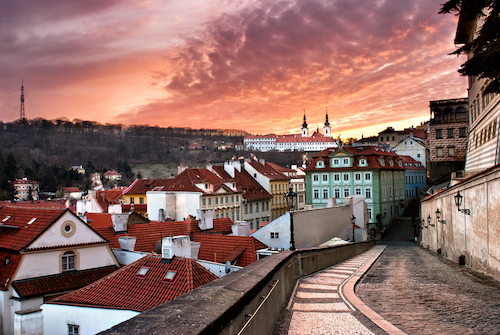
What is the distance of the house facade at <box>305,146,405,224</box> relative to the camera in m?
48.5

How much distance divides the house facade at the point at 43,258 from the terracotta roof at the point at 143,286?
3.38 m

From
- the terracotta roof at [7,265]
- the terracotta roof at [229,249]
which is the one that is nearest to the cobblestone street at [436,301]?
the terracotta roof at [229,249]

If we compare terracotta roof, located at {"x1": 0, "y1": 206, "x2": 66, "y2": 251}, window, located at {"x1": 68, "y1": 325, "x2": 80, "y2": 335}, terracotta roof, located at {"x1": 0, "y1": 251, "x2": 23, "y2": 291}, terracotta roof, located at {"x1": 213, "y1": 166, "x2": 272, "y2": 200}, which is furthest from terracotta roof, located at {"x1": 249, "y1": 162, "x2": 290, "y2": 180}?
window, located at {"x1": 68, "y1": 325, "x2": 80, "y2": 335}

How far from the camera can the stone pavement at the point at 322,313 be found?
552cm

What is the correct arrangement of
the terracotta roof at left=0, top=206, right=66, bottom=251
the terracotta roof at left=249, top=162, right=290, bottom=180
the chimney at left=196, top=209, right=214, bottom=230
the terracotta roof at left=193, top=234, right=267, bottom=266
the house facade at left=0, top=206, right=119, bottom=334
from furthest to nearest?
the terracotta roof at left=249, top=162, right=290, bottom=180
the chimney at left=196, top=209, right=214, bottom=230
the terracotta roof at left=193, top=234, right=267, bottom=266
the terracotta roof at left=0, top=206, right=66, bottom=251
the house facade at left=0, top=206, right=119, bottom=334

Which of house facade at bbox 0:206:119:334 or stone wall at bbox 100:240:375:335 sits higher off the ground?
stone wall at bbox 100:240:375:335

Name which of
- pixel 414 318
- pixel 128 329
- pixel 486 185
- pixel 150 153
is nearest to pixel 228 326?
pixel 128 329

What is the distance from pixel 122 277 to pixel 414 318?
1157cm

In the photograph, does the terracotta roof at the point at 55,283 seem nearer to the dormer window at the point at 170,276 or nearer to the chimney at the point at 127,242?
the chimney at the point at 127,242

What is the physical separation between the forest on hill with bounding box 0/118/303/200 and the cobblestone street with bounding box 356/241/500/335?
4889 inches

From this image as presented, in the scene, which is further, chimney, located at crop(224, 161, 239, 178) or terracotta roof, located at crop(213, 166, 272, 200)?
chimney, located at crop(224, 161, 239, 178)

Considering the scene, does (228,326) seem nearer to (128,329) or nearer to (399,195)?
(128,329)

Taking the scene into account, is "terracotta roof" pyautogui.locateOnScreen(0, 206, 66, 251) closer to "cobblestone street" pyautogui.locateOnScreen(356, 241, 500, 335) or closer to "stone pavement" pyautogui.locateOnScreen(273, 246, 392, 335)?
"stone pavement" pyautogui.locateOnScreen(273, 246, 392, 335)

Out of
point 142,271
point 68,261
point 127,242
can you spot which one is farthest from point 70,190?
point 142,271
